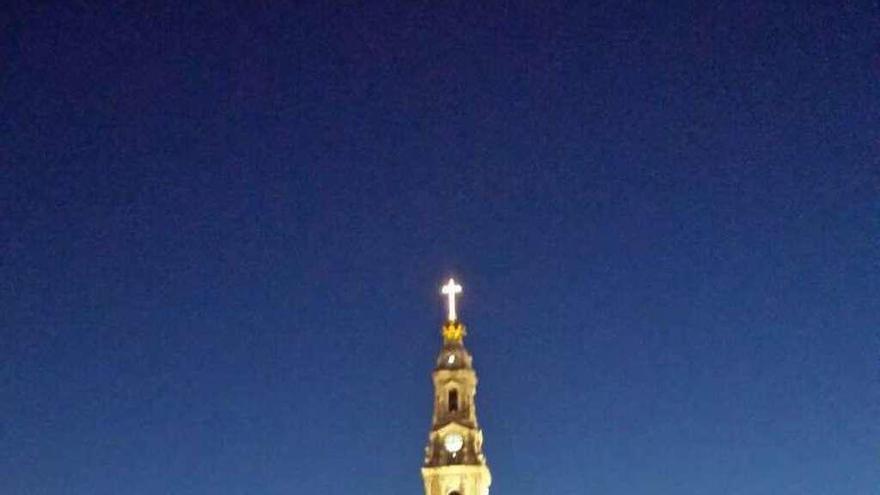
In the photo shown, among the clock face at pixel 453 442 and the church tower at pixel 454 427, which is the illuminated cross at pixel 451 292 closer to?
the church tower at pixel 454 427

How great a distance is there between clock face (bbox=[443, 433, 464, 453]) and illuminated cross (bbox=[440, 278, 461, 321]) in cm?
790

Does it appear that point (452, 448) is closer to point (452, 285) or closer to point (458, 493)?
point (458, 493)

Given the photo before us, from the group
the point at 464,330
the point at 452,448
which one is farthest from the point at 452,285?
the point at 452,448

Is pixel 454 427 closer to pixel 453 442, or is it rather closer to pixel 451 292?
pixel 453 442

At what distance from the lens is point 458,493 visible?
249ft

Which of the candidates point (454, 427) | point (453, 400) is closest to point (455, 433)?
point (454, 427)

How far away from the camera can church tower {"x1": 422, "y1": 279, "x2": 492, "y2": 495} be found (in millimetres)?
76000

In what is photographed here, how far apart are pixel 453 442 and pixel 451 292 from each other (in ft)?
30.7

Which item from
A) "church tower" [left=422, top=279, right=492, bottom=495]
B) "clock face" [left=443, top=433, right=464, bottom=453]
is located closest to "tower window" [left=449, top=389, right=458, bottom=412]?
"church tower" [left=422, top=279, right=492, bottom=495]

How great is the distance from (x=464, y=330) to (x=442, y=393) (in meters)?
4.46

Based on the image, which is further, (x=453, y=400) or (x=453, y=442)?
(x=453, y=400)

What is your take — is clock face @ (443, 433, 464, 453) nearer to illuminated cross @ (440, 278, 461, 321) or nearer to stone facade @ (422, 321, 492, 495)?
stone facade @ (422, 321, 492, 495)

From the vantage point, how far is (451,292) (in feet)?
268

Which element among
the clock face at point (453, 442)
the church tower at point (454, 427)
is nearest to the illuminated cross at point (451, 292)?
the church tower at point (454, 427)
